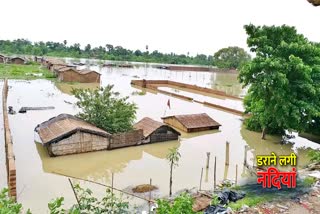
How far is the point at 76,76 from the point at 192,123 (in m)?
21.4

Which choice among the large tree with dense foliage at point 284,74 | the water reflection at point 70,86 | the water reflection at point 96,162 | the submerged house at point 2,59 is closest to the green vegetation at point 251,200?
the water reflection at point 96,162

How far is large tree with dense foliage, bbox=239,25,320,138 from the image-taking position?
13477 mm

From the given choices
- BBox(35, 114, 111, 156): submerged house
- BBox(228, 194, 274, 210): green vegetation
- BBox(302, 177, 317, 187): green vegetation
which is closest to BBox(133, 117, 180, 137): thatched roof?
BBox(35, 114, 111, 156): submerged house

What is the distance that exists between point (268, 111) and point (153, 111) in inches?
382

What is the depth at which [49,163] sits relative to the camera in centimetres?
1161

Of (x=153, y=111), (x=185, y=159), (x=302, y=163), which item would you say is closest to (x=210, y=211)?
(x=185, y=159)

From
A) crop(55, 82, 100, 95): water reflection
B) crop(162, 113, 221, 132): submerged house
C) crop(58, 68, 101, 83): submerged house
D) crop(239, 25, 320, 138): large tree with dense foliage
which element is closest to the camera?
crop(239, 25, 320, 138): large tree with dense foliage

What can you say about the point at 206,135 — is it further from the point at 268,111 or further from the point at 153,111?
the point at 153,111

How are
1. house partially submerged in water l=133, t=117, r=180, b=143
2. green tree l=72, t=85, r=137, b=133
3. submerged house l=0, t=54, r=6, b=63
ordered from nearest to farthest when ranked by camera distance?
1. green tree l=72, t=85, r=137, b=133
2. house partially submerged in water l=133, t=117, r=180, b=143
3. submerged house l=0, t=54, r=6, b=63

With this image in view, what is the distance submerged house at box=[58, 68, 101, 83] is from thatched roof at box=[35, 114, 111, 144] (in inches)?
873

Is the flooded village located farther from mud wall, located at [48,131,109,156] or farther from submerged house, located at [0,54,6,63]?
submerged house, located at [0,54,6,63]

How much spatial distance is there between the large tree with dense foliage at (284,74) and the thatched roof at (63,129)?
7075mm

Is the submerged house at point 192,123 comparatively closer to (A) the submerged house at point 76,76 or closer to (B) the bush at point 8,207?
(B) the bush at point 8,207

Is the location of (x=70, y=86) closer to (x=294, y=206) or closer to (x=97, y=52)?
(x=294, y=206)
